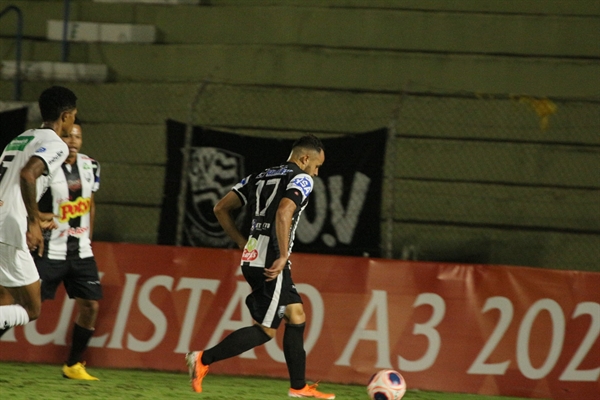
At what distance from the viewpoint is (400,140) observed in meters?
Answer: 11.4

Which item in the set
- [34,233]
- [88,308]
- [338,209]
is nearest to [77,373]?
[88,308]

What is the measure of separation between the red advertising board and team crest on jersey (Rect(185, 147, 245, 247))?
4.83ft

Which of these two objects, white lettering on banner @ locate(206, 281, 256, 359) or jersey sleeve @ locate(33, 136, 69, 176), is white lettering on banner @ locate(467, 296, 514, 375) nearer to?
white lettering on banner @ locate(206, 281, 256, 359)

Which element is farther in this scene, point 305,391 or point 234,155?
point 234,155

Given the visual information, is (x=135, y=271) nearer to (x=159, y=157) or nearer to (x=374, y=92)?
(x=159, y=157)

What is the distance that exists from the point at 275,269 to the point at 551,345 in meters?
2.70

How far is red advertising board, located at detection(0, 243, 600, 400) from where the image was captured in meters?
7.95

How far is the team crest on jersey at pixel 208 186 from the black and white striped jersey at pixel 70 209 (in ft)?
7.79

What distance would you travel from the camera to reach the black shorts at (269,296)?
22.5 feet

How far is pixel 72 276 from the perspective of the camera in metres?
7.73

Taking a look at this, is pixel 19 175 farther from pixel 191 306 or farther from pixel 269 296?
pixel 191 306

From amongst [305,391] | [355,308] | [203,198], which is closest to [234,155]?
[203,198]

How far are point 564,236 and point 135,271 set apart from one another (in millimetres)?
4914

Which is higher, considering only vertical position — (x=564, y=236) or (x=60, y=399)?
(x=564, y=236)
